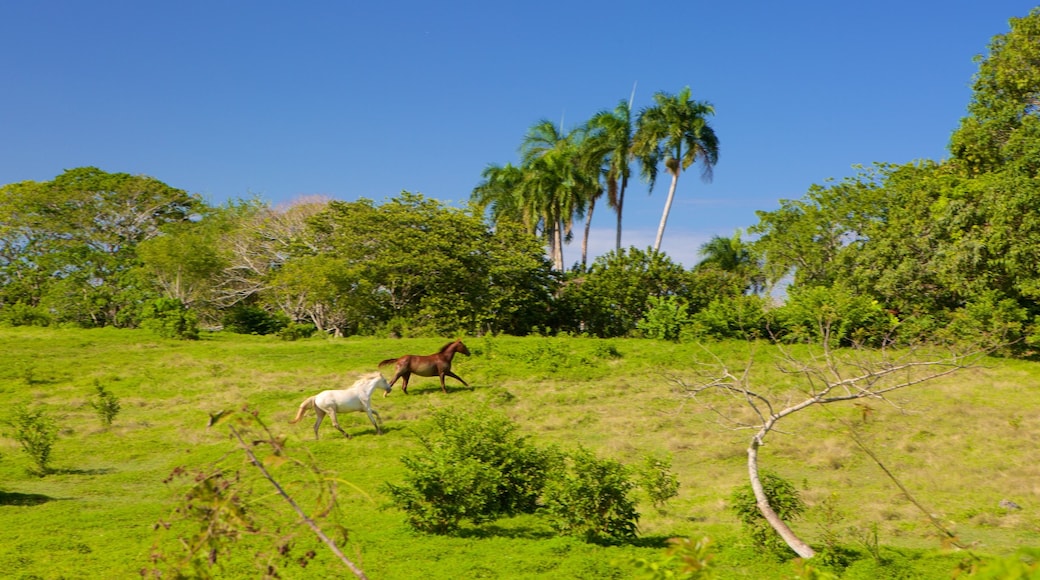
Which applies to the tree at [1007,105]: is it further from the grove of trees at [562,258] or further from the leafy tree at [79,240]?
the leafy tree at [79,240]

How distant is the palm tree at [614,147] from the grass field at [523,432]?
1740cm

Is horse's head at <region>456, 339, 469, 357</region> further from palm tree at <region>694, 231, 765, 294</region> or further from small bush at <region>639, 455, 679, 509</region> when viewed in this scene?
palm tree at <region>694, 231, 765, 294</region>

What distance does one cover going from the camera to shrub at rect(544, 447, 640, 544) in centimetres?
947

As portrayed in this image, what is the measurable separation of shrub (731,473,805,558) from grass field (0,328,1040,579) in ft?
0.58

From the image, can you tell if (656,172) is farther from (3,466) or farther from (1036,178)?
(3,466)

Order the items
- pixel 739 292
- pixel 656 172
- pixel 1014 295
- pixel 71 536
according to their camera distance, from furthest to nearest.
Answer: pixel 656 172
pixel 739 292
pixel 1014 295
pixel 71 536

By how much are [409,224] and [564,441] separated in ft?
62.4

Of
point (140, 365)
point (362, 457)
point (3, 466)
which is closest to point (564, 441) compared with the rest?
point (362, 457)

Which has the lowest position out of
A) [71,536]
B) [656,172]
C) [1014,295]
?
[71,536]

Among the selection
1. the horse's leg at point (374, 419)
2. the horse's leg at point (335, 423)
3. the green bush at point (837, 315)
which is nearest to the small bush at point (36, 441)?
the horse's leg at point (335, 423)

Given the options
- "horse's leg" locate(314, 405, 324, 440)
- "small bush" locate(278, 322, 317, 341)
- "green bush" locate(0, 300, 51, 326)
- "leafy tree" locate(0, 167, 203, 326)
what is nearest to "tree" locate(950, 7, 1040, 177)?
"horse's leg" locate(314, 405, 324, 440)

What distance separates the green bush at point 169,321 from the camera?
27011 millimetres

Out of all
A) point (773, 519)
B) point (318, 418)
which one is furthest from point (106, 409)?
point (773, 519)

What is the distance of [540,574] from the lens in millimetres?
8172
